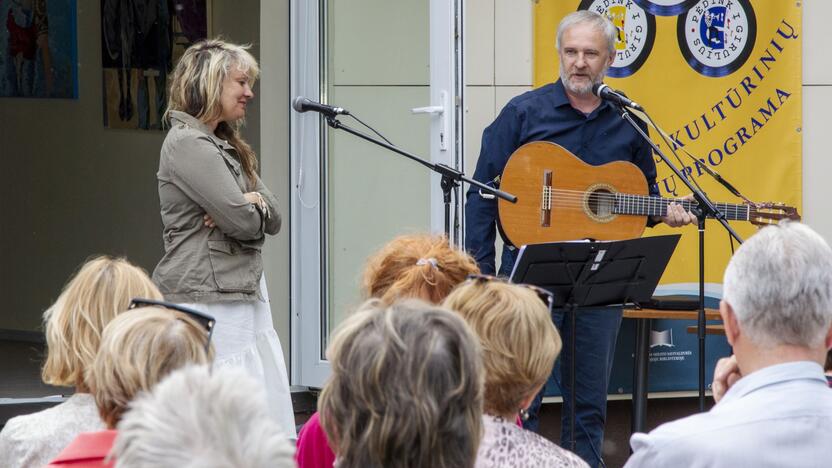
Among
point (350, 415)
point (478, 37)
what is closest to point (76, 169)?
point (478, 37)

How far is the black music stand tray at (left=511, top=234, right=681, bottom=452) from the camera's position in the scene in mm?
4047

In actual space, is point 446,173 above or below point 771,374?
above

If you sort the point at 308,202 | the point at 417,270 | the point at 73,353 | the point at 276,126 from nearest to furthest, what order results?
1. the point at 73,353
2. the point at 417,270
3. the point at 308,202
4. the point at 276,126

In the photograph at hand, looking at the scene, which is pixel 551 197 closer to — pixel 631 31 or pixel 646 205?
pixel 646 205

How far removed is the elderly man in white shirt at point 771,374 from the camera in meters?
2.11

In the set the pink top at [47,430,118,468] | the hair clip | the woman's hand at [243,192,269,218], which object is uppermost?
the woman's hand at [243,192,269,218]

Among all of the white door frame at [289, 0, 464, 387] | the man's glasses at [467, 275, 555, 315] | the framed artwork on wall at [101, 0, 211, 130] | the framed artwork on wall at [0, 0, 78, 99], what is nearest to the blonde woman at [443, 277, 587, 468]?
the man's glasses at [467, 275, 555, 315]

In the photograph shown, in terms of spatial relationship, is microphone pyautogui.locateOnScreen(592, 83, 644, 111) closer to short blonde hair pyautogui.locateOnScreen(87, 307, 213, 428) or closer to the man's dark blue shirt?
the man's dark blue shirt

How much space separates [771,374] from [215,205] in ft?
8.90

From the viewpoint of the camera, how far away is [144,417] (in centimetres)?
141

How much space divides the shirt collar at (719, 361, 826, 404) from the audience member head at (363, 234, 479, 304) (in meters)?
1.21

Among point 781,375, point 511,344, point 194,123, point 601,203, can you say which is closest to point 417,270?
point 511,344

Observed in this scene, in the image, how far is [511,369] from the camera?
243 centimetres

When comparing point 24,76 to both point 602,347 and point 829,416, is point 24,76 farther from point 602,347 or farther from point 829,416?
point 829,416
